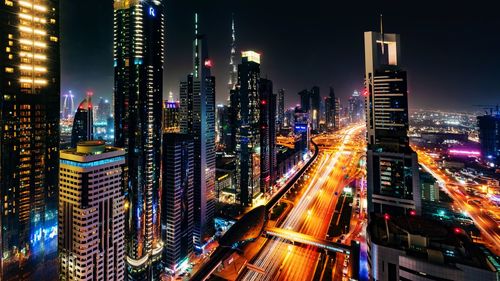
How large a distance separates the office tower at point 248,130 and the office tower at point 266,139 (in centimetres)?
259

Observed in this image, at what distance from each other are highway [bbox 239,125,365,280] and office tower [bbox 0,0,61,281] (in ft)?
85.1

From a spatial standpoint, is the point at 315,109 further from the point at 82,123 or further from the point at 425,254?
the point at 425,254

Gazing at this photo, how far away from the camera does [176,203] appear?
158 ft

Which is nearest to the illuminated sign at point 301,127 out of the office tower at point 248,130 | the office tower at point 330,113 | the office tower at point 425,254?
the office tower at point 248,130

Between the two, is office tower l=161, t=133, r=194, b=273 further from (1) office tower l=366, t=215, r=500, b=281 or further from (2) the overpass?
(1) office tower l=366, t=215, r=500, b=281

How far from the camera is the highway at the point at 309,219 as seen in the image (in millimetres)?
39831

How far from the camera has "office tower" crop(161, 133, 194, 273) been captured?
4656cm

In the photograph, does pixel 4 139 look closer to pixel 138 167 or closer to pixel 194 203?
pixel 138 167

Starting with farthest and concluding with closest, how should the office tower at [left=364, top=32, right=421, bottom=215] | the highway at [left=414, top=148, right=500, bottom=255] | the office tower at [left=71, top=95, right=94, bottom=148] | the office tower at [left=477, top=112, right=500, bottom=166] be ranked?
1. the office tower at [left=477, top=112, right=500, bottom=166]
2. the office tower at [left=71, top=95, right=94, bottom=148]
3. the highway at [left=414, top=148, right=500, bottom=255]
4. the office tower at [left=364, top=32, right=421, bottom=215]

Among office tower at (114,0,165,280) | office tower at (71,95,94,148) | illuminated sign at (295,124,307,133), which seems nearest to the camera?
office tower at (114,0,165,280)

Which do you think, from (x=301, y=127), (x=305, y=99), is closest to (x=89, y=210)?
(x=301, y=127)

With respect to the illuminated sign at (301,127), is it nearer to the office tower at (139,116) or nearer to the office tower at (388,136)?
the office tower at (388,136)

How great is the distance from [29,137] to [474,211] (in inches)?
2865

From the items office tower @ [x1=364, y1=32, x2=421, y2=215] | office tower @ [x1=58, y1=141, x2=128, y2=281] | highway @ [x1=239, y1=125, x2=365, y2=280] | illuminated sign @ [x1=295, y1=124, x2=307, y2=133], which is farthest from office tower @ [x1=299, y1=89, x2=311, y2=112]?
office tower @ [x1=58, y1=141, x2=128, y2=281]
